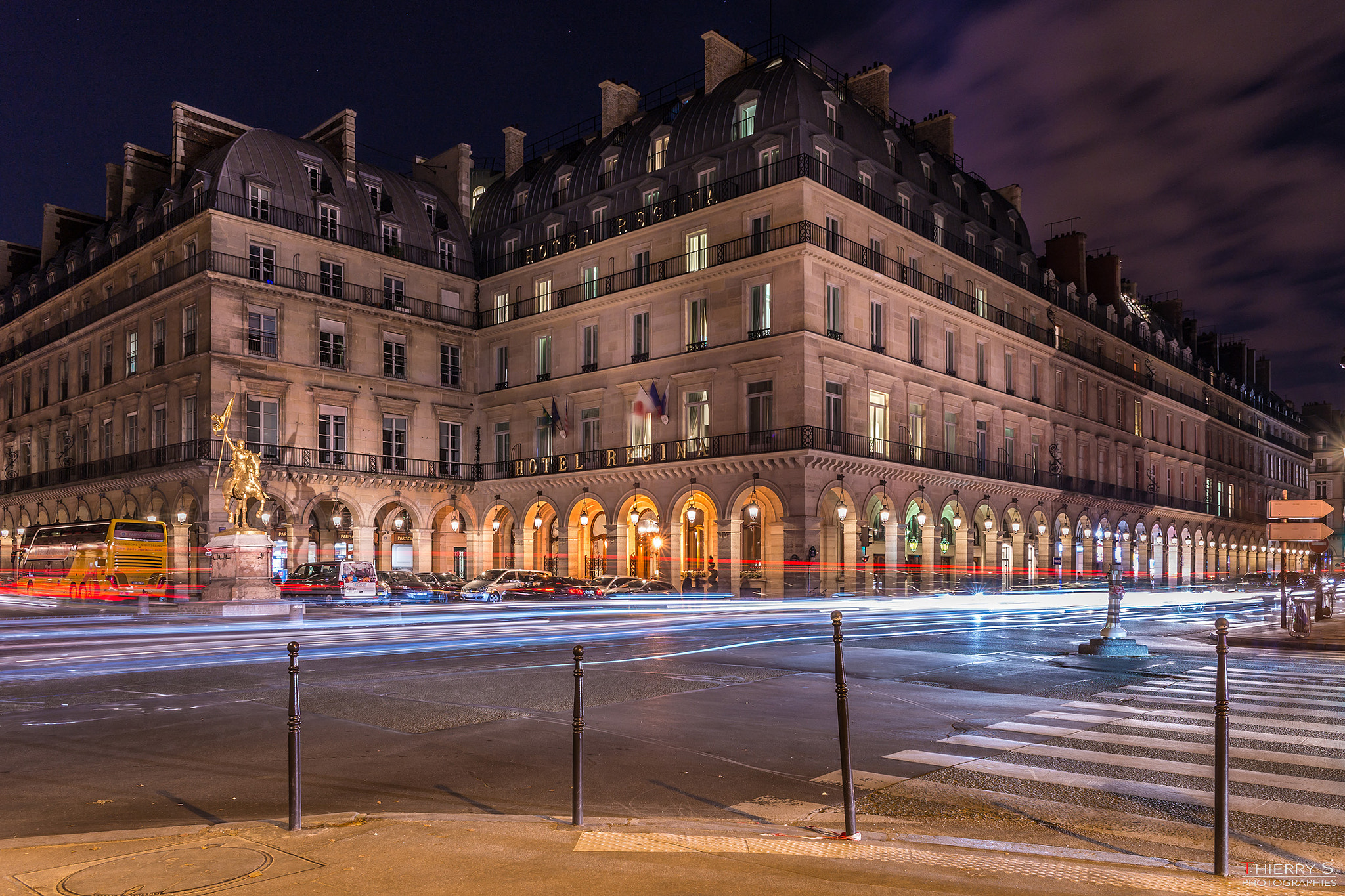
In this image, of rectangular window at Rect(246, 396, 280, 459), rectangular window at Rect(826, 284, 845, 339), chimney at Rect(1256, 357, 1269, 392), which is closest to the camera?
rectangular window at Rect(826, 284, 845, 339)

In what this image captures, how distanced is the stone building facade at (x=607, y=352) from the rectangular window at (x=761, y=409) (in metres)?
0.12

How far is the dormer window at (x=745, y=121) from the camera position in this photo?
123ft

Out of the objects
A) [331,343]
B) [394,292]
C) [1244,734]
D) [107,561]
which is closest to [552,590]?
[331,343]

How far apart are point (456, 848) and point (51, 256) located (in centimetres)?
6560

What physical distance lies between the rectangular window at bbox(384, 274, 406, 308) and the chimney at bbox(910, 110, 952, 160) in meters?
25.7

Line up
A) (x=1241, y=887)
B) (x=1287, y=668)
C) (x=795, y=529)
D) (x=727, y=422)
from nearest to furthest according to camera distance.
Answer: (x=1241, y=887) → (x=1287, y=668) → (x=795, y=529) → (x=727, y=422)

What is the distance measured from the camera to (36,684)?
12.4 metres

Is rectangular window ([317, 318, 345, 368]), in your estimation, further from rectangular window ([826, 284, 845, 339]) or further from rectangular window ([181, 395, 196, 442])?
rectangular window ([826, 284, 845, 339])

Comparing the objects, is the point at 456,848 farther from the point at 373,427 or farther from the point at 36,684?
the point at 373,427

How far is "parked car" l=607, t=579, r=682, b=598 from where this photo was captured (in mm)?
35125

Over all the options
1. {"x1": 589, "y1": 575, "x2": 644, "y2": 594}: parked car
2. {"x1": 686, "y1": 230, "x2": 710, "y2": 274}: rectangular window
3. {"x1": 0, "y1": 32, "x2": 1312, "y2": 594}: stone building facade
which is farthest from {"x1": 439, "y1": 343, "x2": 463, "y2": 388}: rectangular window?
{"x1": 589, "y1": 575, "x2": 644, "y2": 594}: parked car

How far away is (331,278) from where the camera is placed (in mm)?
42500

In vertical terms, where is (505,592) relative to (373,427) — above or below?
below

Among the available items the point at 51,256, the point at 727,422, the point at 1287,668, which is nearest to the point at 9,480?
the point at 51,256
